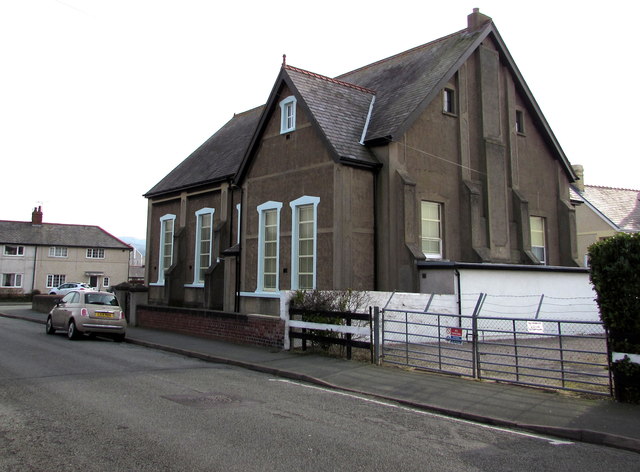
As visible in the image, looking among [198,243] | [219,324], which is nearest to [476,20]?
[219,324]

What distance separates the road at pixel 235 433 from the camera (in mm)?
5414

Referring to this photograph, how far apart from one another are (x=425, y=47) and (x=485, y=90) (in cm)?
377

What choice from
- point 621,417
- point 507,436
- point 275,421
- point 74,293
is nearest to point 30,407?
point 275,421

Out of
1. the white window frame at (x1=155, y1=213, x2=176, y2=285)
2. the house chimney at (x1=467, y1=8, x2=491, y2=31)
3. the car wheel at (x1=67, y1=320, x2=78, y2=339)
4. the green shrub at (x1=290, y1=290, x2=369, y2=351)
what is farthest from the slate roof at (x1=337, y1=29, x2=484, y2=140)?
the white window frame at (x1=155, y1=213, x2=176, y2=285)

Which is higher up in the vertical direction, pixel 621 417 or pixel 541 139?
pixel 541 139

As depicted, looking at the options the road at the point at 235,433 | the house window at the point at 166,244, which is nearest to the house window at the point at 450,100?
the road at the point at 235,433

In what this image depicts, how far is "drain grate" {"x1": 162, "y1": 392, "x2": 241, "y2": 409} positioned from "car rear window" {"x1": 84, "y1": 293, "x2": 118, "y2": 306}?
10097mm

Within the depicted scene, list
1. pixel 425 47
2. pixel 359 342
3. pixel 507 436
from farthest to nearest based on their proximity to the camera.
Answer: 1. pixel 425 47
2. pixel 359 342
3. pixel 507 436

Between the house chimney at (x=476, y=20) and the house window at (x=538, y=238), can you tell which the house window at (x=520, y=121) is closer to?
the house window at (x=538, y=238)

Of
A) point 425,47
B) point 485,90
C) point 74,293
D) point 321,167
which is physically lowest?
point 74,293

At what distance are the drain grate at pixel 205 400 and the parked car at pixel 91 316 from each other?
9.32m

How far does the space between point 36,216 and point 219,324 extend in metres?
56.2

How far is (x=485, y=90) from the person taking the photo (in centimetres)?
2089

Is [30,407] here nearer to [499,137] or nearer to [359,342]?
[359,342]
